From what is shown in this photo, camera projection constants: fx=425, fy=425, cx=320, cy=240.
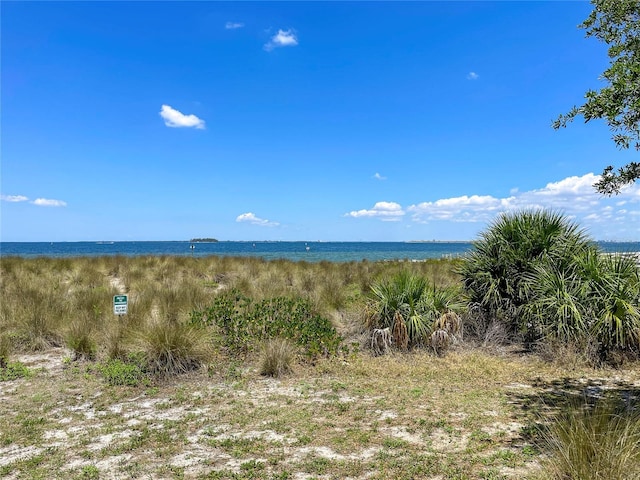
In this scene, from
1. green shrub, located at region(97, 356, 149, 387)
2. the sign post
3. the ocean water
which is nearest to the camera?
green shrub, located at region(97, 356, 149, 387)

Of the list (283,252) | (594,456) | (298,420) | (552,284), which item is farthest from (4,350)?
(283,252)

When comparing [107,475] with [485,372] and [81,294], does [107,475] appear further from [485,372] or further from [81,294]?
[81,294]

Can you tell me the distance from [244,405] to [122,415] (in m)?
1.55

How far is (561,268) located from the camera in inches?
337

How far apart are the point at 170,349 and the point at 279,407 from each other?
2.41m

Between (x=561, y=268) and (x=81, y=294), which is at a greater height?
(x=561, y=268)

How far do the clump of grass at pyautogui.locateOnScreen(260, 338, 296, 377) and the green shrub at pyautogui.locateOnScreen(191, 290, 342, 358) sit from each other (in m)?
0.56

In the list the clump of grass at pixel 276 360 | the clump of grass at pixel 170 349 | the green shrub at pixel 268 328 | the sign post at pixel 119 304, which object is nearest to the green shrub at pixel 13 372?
the sign post at pixel 119 304

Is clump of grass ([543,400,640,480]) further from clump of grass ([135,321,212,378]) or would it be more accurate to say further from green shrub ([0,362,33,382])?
green shrub ([0,362,33,382])

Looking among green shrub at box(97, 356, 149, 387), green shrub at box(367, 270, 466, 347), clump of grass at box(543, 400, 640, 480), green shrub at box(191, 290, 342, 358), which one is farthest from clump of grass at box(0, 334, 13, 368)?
clump of grass at box(543, 400, 640, 480)

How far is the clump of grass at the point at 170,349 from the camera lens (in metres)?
6.98

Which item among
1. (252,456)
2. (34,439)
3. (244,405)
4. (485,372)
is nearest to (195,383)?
(244,405)

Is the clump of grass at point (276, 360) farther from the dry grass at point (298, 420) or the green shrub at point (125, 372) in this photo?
the green shrub at point (125, 372)

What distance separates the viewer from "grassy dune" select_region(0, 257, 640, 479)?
4.01m
